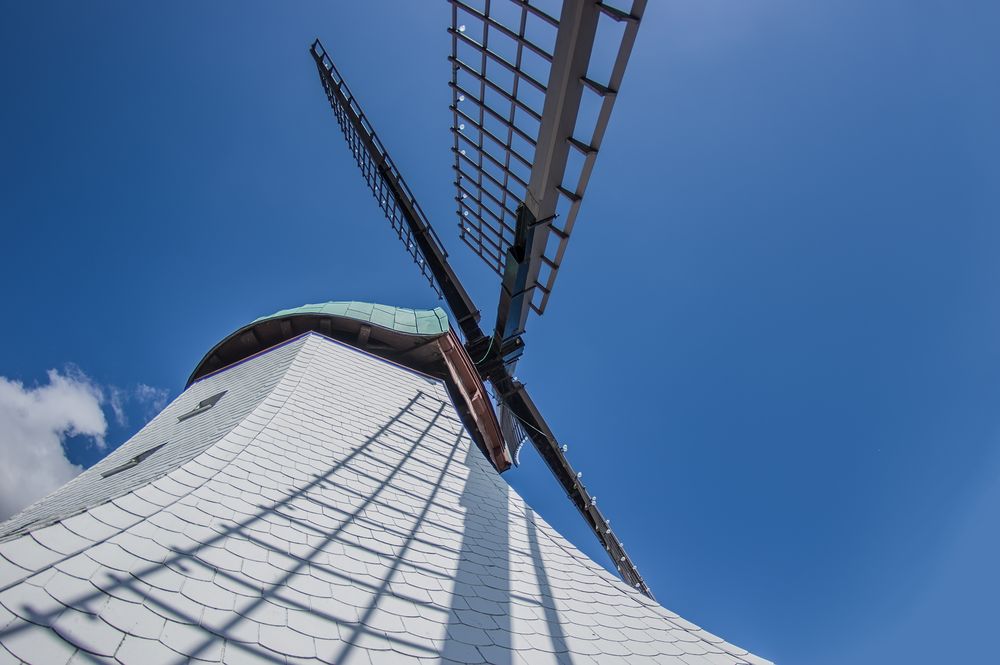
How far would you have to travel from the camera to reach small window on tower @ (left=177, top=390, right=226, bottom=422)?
766 cm

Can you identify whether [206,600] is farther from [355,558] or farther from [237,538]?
[355,558]

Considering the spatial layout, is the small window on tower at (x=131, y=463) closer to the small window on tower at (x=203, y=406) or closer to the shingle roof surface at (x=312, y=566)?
the shingle roof surface at (x=312, y=566)

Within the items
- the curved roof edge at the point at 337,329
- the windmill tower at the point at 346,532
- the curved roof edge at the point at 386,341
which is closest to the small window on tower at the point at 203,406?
the windmill tower at the point at 346,532

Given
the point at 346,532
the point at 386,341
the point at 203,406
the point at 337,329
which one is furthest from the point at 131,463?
the point at 386,341

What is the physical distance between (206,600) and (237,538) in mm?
682

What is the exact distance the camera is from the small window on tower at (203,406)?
25.1ft

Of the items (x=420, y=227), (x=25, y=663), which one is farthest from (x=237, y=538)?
(x=420, y=227)

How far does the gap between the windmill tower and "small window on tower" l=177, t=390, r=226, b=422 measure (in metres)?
0.10

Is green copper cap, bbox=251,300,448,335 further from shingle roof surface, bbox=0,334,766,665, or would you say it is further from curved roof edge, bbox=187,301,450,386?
shingle roof surface, bbox=0,334,766,665

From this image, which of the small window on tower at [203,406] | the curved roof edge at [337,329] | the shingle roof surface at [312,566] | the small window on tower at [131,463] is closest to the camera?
the shingle roof surface at [312,566]

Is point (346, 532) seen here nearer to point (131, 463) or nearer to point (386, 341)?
point (131, 463)

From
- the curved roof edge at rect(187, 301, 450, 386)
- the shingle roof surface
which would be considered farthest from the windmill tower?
the curved roof edge at rect(187, 301, 450, 386)

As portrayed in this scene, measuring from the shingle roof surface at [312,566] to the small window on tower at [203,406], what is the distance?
2.99 ft

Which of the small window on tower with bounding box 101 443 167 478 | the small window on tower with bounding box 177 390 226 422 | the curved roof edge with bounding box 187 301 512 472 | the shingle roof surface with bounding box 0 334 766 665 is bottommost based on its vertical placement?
the shingle roof surface with bounding box 0 334 766 665
